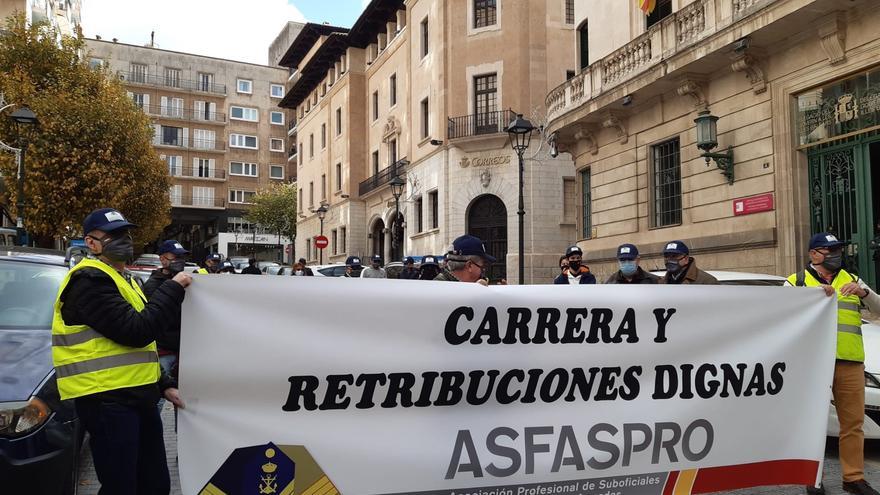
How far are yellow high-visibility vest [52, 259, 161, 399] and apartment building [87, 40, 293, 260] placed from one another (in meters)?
63.3

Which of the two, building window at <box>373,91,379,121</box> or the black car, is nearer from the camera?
the black car

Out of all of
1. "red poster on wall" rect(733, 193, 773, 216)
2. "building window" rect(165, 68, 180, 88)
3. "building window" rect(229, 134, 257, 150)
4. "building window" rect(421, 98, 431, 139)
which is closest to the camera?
"red poster on wall" rect(733, 193, 773, 216)

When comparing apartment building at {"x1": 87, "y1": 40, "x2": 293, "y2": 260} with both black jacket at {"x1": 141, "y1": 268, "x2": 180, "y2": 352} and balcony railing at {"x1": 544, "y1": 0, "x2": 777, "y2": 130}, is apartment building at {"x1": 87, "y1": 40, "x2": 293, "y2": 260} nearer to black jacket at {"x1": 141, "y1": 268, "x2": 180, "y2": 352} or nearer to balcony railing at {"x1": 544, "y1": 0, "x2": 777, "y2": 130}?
balcony railing at {"x1": 544, "y1": 0, "x2": 777, "y2": 130}

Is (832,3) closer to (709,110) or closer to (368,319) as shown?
(709,110)

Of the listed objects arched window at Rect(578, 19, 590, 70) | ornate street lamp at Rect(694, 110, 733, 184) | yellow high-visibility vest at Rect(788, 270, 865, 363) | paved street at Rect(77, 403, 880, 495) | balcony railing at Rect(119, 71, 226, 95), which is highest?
balcony railing at Rect(119, 71, 226, 95)

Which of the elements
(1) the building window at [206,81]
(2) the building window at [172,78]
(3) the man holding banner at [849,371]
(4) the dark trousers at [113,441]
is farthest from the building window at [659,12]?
(2) the building window at [172,78]

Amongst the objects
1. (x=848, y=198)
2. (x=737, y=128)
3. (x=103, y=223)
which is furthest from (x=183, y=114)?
(x=103, y=223)

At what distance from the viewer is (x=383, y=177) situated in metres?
39.6

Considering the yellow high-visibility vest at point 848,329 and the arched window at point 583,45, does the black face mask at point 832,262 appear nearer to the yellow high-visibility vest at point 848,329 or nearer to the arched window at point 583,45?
the yellow high-visibility vest at point 848,329

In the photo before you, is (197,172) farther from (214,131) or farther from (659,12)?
(659,12)

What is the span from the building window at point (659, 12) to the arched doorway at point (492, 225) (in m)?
13.1

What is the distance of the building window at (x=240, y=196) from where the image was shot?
221ft

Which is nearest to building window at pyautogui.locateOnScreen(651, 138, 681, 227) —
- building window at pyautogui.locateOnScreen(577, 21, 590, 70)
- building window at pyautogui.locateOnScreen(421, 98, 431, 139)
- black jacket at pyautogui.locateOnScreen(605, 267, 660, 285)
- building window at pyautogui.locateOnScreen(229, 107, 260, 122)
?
building window at pyautogui.locateOnScreen(577, 21, 590, 70)

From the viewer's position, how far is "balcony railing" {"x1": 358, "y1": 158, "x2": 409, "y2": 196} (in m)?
36.6
